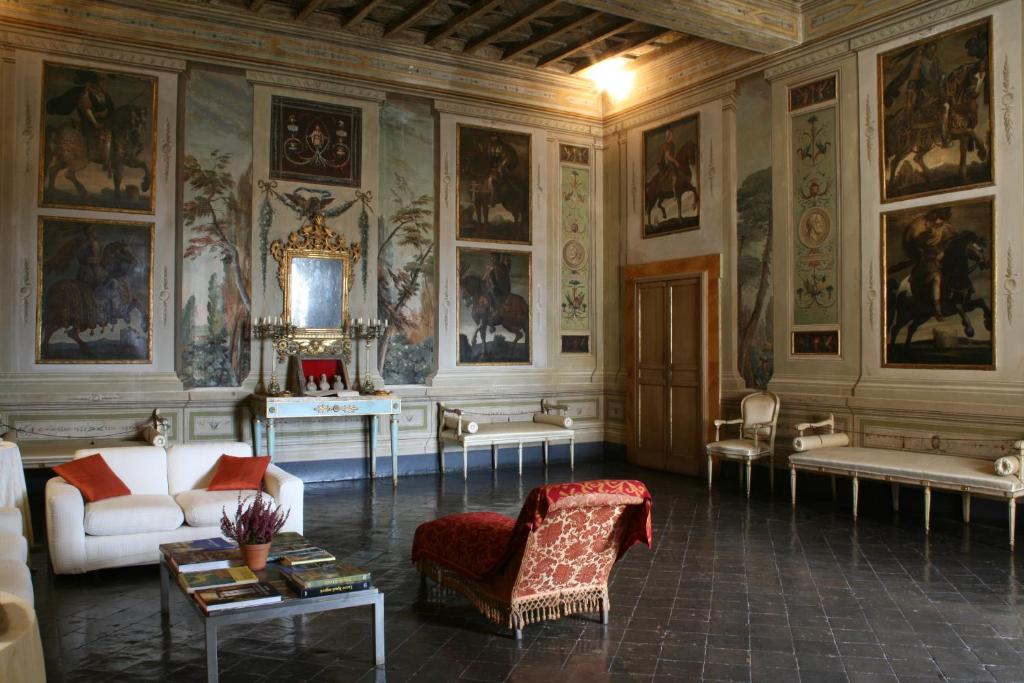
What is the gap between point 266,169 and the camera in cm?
962

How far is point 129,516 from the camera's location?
5.54m

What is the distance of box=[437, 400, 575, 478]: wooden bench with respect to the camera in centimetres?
→ 988

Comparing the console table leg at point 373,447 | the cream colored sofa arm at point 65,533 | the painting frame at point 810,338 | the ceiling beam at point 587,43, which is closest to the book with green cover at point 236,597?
the cream colored sofa arm at point 65,533

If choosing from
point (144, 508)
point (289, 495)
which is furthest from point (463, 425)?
point (144, 508)

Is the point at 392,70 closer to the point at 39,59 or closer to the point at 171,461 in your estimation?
the point at 39,59

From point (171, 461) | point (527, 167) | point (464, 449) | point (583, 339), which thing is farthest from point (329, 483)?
point (527, 167)

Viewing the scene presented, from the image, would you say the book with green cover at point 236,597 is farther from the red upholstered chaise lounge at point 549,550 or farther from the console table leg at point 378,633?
the red upholstered chaise lounge at point 549,550

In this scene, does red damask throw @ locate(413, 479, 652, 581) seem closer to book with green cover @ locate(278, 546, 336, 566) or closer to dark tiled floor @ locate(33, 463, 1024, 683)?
dark tiled floor @ locate(33, 463, 1024, 683)

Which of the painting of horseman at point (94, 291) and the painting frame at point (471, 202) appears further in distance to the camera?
the painting frame at point (471, 202)

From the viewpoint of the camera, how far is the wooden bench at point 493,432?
389 inches

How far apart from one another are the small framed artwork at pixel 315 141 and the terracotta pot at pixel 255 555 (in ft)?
21.1

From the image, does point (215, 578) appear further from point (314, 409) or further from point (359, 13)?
point (359, 13)

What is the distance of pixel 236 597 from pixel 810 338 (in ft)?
23.2

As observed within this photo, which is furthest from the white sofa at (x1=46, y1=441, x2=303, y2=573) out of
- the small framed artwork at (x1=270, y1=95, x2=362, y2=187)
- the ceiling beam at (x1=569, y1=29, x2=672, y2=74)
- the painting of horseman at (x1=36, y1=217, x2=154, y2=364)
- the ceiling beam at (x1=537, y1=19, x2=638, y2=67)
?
the ceiling beam at (x1=569, y1=29, x2=672, y2=74)
